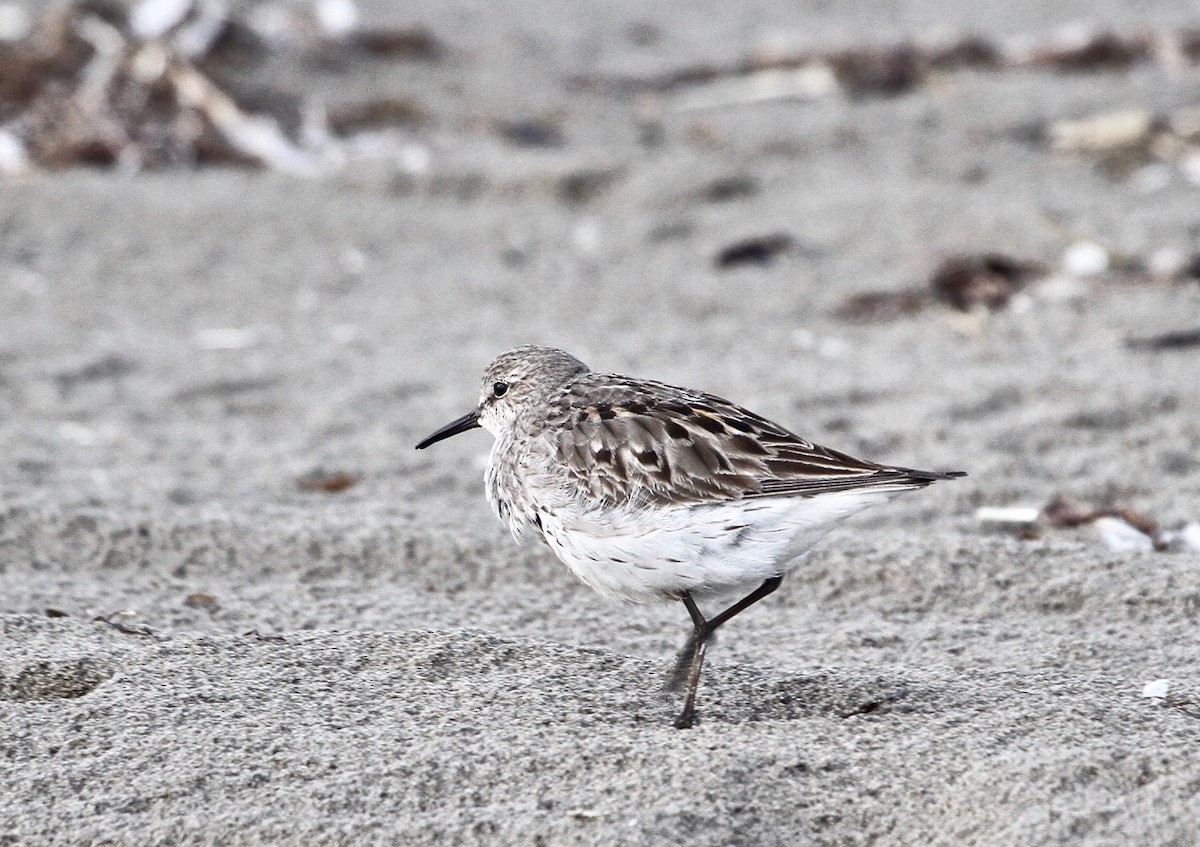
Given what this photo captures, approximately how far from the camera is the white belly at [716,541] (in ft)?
11.8

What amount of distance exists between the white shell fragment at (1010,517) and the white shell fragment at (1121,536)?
0.18m

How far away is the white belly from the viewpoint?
3596 millimetres

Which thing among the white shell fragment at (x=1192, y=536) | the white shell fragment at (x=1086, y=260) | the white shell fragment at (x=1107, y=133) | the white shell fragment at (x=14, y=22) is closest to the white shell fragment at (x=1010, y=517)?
the white shell fragment at (x=1192, y=536)

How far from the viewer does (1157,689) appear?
3.62 metres

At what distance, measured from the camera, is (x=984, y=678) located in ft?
12.4

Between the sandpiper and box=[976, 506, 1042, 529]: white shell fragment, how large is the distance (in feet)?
4.02

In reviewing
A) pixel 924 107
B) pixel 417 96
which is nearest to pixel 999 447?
pixel 924 107

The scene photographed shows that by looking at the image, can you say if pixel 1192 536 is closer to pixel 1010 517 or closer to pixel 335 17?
pixel 1010 517

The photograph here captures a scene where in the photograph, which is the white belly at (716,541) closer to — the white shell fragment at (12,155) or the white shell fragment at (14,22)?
the white shell fragment at (12,155)

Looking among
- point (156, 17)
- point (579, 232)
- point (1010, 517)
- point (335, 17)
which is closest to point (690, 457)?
point (1010, 517)

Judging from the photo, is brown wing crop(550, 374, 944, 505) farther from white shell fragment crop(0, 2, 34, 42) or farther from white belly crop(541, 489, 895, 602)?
white shell fragment crop(0, 2, 34, 42)

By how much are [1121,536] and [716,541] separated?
1.61 metres

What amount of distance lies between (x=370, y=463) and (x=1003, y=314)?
2.79 metres

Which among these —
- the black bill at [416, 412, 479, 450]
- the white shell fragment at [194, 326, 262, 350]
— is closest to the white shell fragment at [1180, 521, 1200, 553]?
the black bill at [416, 412, 479, 450]
